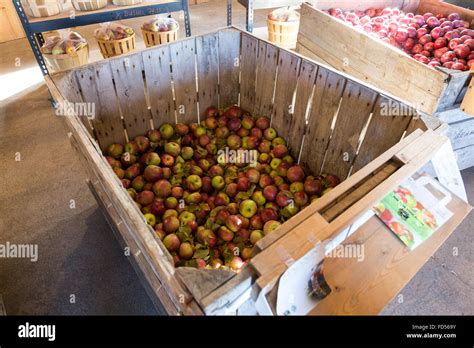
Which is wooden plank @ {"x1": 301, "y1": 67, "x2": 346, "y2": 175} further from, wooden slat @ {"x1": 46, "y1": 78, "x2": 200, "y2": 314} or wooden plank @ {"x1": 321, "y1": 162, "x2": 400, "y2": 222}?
wooden slat @ {"x1": 46, "y1": 78, "x2": 200, "y2": 314}

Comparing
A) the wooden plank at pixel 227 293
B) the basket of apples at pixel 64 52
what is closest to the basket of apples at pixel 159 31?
the basket of apples at pixel 64 52

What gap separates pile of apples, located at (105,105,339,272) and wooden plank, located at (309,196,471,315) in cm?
51

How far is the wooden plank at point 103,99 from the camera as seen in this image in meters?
1.78

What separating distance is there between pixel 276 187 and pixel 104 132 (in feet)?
3.78

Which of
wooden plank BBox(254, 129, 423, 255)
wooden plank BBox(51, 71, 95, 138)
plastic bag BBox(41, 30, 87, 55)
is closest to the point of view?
wooden plank BBox(254, 129, 423, 255)

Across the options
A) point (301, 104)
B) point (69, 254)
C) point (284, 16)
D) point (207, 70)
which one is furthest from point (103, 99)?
point (284, 16)

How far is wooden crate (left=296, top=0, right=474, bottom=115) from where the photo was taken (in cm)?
202

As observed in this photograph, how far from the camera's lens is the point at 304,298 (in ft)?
3.28

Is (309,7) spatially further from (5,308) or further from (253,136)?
(5,308)

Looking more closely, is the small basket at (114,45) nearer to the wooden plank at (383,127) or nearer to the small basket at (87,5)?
the small basket at (87,5)

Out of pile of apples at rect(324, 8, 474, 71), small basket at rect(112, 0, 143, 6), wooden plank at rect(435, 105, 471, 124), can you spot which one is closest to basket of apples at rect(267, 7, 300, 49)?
pile of apples at rect(324, 8, 474, 71)

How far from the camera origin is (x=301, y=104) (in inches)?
77.0

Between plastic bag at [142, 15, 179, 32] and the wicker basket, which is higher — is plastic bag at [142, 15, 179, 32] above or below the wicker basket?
below
